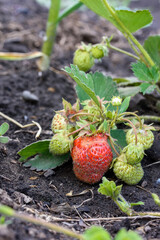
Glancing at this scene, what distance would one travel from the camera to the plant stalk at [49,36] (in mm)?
2695

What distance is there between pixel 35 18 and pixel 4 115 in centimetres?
213

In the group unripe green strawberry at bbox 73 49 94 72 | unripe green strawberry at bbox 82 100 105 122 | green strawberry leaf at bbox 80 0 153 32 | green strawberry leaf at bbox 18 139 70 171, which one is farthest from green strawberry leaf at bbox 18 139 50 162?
green strawberry leaf at bbox 80 0 153 32

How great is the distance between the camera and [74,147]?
1.56 metres

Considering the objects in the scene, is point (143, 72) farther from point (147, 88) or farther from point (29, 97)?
point (29, 97)

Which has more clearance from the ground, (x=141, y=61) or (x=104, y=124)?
(x=141, y=61)

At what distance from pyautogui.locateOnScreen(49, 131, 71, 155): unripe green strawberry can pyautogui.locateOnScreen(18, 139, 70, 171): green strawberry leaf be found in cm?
9

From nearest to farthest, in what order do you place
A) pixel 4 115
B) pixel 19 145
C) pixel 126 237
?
pixel 126 237, pixel 19 145, pixel 4 115

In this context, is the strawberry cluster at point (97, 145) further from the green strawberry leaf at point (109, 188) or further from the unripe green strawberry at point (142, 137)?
the green strawberry leaf at point (109, 188)

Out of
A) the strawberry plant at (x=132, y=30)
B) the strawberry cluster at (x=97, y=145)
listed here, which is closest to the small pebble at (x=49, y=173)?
the strawberry cluster at (x=97, y=145)

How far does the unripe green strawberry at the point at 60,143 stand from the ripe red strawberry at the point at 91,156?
34 mm

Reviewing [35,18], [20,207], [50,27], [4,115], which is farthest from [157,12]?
[20,207]

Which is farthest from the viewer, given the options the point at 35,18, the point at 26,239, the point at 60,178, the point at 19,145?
the point at 35,18

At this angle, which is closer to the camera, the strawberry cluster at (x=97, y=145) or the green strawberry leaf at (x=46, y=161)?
the strawberry cluster at (x=97, y=145)

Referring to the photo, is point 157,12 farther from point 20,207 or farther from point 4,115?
point 20,207
